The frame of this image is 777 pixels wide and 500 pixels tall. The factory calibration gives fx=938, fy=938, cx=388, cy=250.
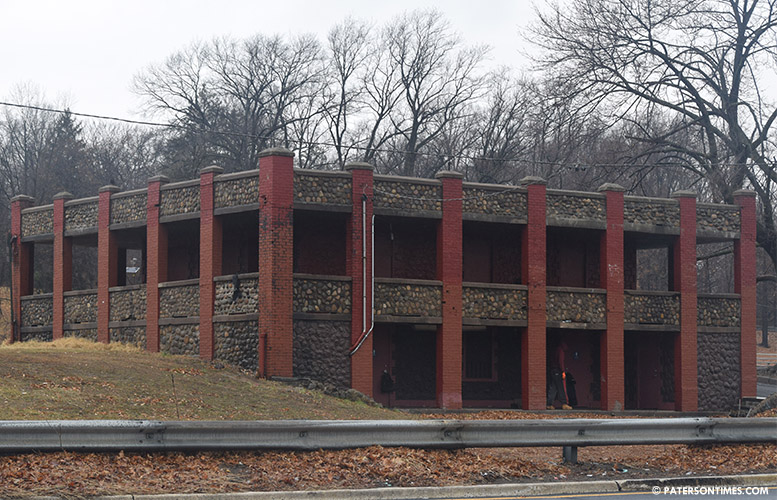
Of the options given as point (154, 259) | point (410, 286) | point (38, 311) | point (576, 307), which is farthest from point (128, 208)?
point (576, 307)

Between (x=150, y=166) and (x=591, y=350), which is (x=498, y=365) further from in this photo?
(x=150, y=166)

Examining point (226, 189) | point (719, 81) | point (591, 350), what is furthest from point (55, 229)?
point (719, 81)

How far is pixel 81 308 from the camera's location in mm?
31359

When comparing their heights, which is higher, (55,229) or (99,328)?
(55,229)

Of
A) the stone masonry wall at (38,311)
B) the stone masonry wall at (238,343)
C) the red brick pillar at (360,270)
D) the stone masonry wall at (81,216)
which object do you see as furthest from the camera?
the stone masonry wall at (38,311)

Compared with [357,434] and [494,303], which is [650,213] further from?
[357,434]

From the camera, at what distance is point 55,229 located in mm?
31984

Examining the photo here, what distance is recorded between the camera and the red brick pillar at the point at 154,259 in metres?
28.6

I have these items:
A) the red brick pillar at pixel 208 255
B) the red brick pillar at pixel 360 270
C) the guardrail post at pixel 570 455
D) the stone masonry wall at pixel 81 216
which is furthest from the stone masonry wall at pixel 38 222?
the guardrail post at pixel 570 455

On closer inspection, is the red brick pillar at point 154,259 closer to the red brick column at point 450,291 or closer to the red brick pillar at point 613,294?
the red brick column at point 450,291

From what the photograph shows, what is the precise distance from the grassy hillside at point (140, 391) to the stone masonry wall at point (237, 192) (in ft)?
15.1

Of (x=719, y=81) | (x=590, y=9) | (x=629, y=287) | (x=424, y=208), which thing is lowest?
(x=629, y=287)

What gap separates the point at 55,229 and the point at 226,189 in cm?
833

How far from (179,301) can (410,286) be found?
274 inches
